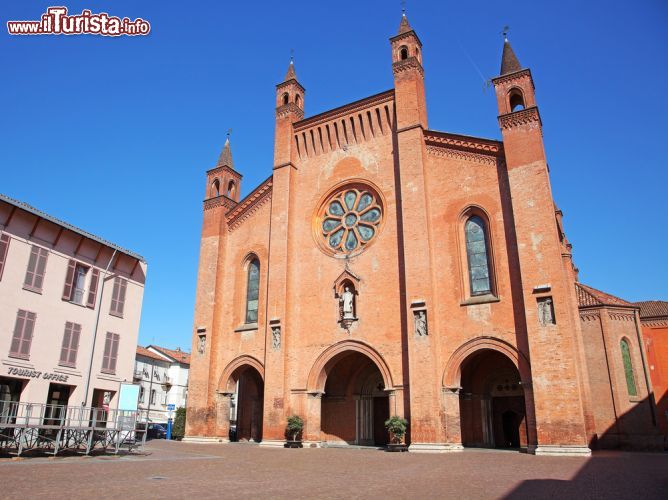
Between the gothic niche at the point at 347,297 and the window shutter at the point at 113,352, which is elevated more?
the gothic niche at the point at 347,297

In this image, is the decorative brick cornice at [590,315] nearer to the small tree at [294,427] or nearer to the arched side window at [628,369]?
the arched side window at [628,369]

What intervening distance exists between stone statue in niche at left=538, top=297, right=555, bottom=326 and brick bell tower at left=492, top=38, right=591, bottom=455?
0.07 meters

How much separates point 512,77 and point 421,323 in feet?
38.1

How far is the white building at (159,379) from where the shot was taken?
50719mm

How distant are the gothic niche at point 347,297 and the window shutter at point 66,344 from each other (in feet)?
37.7

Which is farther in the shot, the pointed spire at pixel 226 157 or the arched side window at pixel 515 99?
the pointed spire at pixel 226 157

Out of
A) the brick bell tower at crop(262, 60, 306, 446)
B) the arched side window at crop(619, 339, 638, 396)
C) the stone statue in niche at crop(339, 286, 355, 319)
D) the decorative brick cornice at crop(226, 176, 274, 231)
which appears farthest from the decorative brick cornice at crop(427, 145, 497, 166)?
the arched side window at crop(619, 339, 638, 396)

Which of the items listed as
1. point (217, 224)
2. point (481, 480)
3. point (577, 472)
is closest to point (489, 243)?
point (577, 472)

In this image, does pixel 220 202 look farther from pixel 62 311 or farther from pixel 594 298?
pixel 594 298

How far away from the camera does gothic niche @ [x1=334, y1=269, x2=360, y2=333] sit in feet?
78.8

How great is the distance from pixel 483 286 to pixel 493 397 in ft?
17.9

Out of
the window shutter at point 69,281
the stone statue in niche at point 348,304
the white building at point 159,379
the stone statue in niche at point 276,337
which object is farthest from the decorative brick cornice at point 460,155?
the white building at point 159,379

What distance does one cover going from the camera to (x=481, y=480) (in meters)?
11.1

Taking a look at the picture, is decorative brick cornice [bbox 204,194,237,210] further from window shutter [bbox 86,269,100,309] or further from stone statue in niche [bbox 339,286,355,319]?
stone statue in niche [bbox 339,286,355,319]
